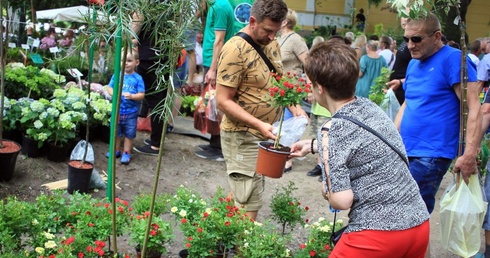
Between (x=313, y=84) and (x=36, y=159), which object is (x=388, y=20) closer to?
(x=36, y=159)

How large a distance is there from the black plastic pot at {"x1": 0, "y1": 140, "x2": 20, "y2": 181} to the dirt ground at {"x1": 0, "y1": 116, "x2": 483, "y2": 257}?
0.08 meters

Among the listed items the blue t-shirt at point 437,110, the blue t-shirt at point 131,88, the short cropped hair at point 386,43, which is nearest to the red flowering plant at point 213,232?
the blue t-shirt at point 437,110

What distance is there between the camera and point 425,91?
165 inches

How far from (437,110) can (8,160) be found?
3.81 m

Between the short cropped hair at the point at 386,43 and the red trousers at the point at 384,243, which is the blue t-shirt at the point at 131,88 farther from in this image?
the short cropped hair at the point at 386,43

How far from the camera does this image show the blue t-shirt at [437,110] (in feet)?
13.5

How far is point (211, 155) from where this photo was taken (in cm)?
777

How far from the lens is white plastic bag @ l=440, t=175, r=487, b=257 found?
4.19 metres

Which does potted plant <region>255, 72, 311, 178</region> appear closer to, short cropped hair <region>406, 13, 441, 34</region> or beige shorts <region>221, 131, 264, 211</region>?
beige shorts <region>221, 131, 264, 211</region>

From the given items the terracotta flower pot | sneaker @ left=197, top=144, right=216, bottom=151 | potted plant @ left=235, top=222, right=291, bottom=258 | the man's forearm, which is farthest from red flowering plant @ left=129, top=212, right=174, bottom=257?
sneaker @ left=197, top=144, right=216, bottom=151

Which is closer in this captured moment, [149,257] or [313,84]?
[313,84]

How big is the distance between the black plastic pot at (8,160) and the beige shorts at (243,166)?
236 cm

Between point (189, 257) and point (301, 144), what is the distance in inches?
43.2

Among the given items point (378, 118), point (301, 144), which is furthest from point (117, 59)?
point (378, 118)
